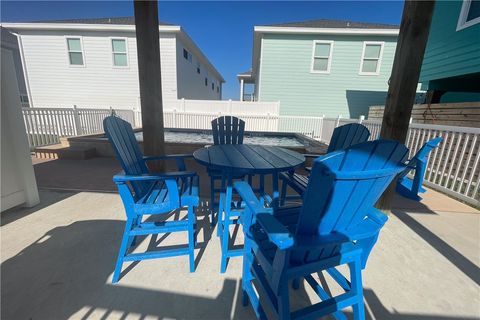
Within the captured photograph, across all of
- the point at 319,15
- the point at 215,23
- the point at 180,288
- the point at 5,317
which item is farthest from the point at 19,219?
the point at 319,15

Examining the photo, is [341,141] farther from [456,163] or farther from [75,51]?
[75,51]

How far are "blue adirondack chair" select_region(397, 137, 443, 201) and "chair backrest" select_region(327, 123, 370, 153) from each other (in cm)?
45

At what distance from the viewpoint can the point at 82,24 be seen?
7836 mm

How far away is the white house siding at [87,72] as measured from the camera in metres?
8.05

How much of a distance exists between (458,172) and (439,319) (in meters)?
2.99

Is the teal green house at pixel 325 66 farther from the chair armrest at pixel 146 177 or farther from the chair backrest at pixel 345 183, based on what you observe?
the chair backrest at pixel 345 183

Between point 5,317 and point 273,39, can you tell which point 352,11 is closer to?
point 273,39

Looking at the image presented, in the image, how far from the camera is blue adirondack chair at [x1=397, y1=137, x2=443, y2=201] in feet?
6.12

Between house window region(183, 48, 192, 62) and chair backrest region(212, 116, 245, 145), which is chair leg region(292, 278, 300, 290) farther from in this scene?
house window region(183, 48, 192, 62)

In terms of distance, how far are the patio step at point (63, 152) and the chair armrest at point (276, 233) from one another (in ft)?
15.7

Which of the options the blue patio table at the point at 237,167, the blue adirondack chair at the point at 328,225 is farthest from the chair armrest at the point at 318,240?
the blue patio table at the point at 237,167

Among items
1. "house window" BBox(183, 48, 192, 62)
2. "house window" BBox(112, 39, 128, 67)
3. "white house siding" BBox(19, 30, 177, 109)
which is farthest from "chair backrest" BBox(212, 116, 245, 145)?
"house window" BBox(183, 48, 192, 62)

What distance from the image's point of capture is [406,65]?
188 centimetres

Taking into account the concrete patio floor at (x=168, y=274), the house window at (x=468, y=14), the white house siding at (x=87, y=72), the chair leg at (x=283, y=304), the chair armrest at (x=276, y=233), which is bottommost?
the concrete patio floor at (x=168, y=274)
